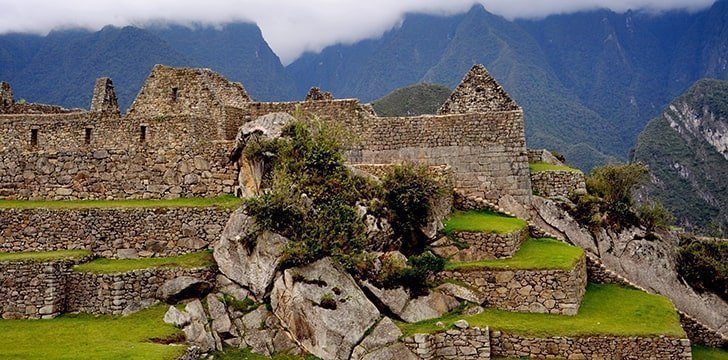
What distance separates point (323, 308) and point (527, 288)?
524 centimetres

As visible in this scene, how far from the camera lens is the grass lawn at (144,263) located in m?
17.8

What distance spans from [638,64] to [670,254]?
86.8m

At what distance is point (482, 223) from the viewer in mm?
19547

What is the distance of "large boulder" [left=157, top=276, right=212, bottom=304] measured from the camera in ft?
56.9

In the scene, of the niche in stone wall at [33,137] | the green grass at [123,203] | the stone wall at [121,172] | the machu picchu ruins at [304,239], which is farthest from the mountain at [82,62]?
the green grass at [123,203]

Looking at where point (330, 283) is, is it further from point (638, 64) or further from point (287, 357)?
point (638, 64)

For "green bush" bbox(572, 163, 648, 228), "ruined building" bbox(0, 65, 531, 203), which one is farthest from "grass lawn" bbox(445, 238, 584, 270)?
"green bush" bbox(572, 163, 648, 228)

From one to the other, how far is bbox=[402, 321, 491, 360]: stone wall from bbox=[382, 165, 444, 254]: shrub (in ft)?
10.2

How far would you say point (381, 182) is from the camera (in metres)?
19.0

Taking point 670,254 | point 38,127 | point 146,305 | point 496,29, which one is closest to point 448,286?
point 146,305

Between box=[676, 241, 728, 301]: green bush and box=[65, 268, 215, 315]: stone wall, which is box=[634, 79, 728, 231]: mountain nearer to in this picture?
box=[676, 241, 728, 301]: green bush

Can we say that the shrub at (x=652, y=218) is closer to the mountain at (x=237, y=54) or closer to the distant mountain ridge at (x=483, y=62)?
the distant mountain ridge at (x=483, y=62)

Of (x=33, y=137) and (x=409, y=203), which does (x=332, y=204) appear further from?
(x=33, y=137)

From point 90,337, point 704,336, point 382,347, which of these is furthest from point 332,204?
point 704,336
